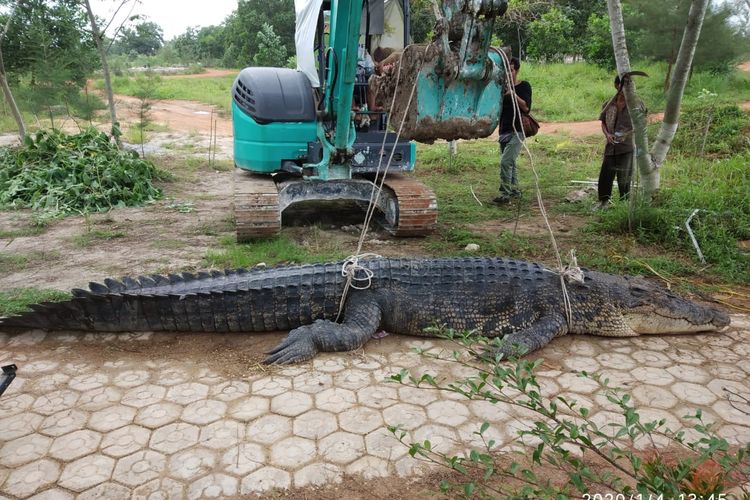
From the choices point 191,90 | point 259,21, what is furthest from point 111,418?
point 259,21

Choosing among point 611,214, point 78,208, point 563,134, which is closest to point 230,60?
point 563,134

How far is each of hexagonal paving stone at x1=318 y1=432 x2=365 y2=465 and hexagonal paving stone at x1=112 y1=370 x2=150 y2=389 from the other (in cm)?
134

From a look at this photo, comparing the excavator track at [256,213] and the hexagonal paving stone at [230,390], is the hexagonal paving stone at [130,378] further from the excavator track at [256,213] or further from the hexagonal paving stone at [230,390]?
the excavator track at [256,213]

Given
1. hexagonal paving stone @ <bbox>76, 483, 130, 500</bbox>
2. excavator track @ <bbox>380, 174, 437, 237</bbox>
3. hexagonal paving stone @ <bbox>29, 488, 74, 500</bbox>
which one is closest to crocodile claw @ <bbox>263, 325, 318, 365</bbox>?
hexagonal paving stone @ <bbox>76, 483, 130, 500</bbox>

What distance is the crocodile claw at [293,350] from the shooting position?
349 cm

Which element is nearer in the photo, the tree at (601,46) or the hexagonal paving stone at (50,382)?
the hexagonal paving stone at (50,382)

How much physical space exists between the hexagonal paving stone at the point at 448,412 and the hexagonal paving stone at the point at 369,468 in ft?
1.54

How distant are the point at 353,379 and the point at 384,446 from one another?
688 millimetres

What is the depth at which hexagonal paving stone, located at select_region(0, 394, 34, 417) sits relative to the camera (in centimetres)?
295

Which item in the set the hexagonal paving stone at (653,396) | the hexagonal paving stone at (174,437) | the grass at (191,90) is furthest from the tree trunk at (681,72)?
the grass at (191,90)

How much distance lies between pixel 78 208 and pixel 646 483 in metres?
7.73

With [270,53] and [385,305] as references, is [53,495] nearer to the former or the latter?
[385,305]

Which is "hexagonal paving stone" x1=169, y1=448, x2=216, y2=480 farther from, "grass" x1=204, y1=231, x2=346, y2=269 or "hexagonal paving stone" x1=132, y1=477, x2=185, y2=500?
"grass" x1=204, y1=231, x2=346, y2=269

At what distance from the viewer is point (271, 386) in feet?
10.6
